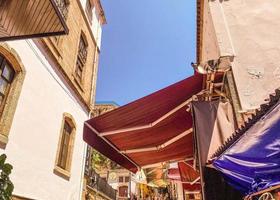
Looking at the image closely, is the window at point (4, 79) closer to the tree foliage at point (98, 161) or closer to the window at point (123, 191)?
the tree foliage at point (98, 161)

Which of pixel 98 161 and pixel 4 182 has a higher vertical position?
pixel 98 161

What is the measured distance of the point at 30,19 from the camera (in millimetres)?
3455

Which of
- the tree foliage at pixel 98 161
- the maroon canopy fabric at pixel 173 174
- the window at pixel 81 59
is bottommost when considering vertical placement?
the maroon canopy fabric at pixel 173 174

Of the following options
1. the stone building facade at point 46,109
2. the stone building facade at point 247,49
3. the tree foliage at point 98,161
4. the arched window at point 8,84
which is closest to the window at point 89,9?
the stone building facade at point 46,109

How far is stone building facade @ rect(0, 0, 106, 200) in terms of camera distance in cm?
655

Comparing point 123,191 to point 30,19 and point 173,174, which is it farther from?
point 30,19

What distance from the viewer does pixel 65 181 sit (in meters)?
9.24

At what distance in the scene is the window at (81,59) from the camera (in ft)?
39.7

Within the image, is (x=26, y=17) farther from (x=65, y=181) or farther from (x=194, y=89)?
(x=65, y=181)

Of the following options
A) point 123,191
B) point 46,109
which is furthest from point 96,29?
point 123,191

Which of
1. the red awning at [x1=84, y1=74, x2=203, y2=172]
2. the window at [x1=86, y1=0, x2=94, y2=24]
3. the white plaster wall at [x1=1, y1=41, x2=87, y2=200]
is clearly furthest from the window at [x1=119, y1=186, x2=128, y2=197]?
the red awning at [x1=84, y1=74, x2=203, y2=172]

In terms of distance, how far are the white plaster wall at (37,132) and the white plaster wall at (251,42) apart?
5.68 m

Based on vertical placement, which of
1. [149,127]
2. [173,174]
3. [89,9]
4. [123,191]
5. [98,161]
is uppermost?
[89,9]

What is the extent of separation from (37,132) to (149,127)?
13.8ft
